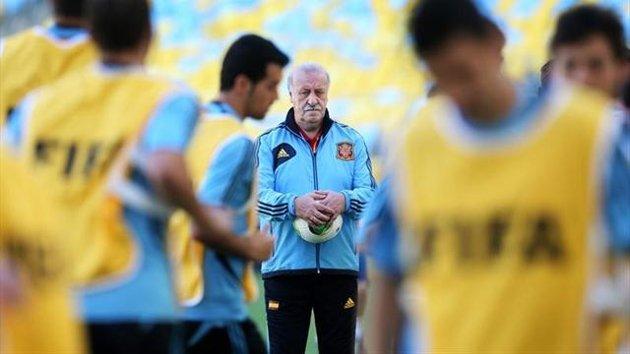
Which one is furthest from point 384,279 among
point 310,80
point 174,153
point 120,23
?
point 310,80

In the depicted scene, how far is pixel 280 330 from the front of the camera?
8.57m

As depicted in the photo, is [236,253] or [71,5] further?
[71,5]

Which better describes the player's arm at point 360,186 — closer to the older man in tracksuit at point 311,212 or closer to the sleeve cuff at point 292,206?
the older man in tracksuit at point 311,212

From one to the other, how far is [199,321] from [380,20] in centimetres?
2175

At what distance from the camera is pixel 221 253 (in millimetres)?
5707

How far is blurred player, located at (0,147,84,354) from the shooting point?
4410 millimetres

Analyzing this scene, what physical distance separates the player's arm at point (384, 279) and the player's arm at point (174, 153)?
23.0 inches

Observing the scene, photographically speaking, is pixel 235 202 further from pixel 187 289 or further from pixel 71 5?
pixel 71 5

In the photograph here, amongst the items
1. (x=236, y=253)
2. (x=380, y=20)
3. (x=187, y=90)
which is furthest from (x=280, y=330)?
(x=380, y=20)

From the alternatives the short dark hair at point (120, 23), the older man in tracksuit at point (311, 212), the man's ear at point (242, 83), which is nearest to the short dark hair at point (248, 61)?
the man's ear at point (242, 83)

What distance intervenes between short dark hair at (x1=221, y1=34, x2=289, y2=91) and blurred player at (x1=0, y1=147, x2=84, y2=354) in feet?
5.75

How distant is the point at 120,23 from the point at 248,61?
1.42 meters

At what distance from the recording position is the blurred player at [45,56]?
19.2 ft

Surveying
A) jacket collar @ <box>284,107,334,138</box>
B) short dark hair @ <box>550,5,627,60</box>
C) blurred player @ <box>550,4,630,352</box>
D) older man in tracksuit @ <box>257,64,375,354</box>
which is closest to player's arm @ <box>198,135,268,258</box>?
blurred player @ <box>550,4,630,352</box>
